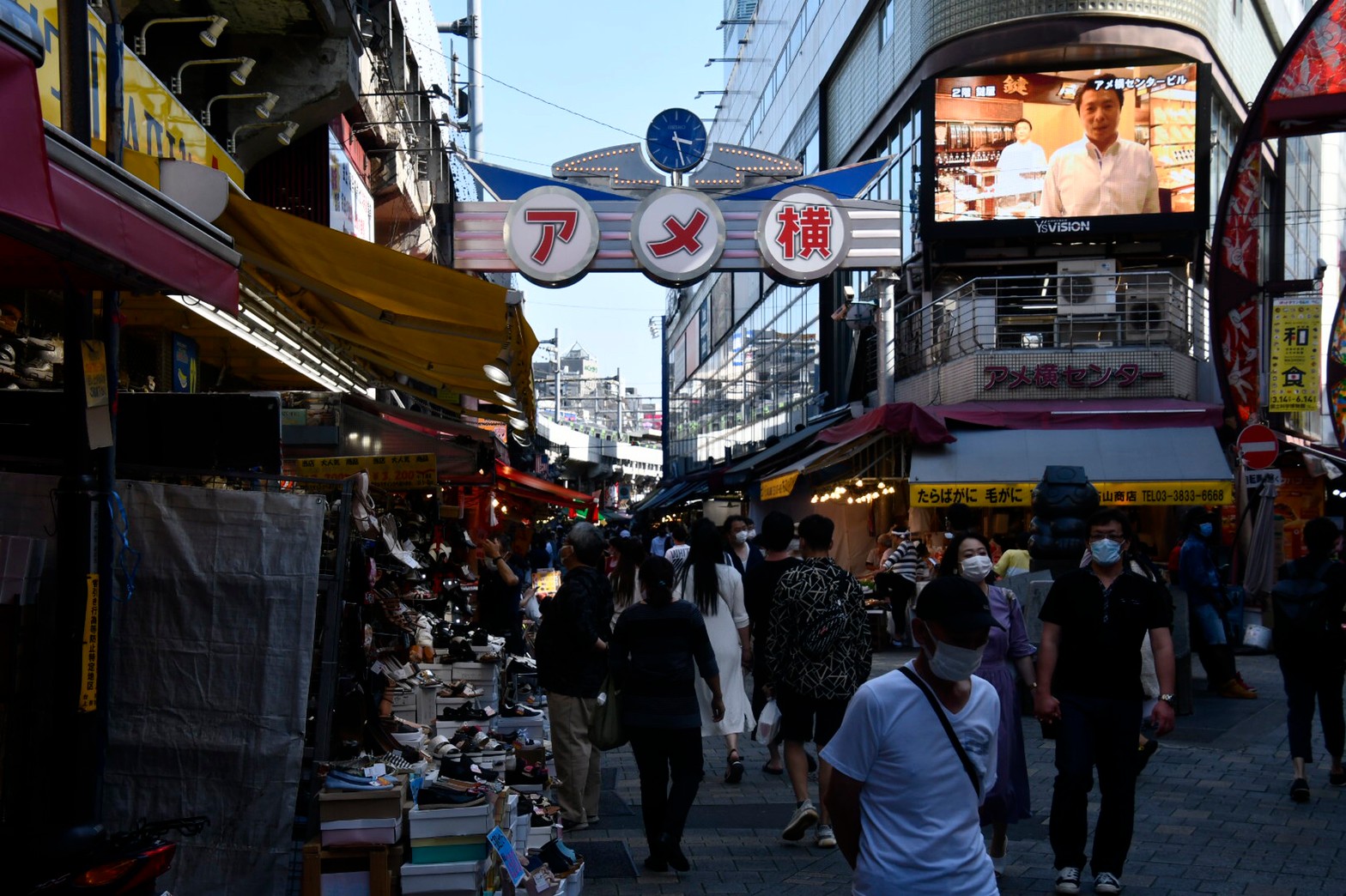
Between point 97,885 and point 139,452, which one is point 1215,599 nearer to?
point 139,452

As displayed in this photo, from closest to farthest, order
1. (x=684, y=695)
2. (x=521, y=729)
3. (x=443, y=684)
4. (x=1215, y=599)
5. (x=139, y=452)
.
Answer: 1. (x=139, y=452)
2. (x=684, y=695)
3. (x=521, y=729)
4. (x=443, y=684)
5. (x=1215, y=599)

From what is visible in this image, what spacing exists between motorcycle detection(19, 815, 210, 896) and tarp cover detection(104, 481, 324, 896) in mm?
1150

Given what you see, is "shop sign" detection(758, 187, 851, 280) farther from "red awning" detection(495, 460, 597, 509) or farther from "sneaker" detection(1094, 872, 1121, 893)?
"sneaker" detection(1094, 872, 1121, 893)

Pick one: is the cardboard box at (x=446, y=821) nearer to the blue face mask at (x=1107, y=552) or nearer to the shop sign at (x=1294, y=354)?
the blue face mask at (x=1107, y=552)

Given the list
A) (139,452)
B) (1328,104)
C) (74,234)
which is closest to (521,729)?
(139,452)

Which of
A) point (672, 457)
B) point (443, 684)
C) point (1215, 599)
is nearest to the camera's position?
point (443, 684)

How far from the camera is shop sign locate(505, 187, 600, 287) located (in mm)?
17609

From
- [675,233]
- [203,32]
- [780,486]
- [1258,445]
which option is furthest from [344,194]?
[1258,445]

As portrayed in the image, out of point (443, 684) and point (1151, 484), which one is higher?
point (1151, 484)

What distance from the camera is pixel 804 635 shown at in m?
7.13

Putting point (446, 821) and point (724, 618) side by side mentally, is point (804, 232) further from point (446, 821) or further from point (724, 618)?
point (446, 821)

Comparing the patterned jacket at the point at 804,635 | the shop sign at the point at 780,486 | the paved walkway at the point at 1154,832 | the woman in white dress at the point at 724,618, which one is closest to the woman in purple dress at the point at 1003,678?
the paved walkway at the point at 1154,832

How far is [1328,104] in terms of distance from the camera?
1625 centimetres

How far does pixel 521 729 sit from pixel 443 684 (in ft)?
3.27
